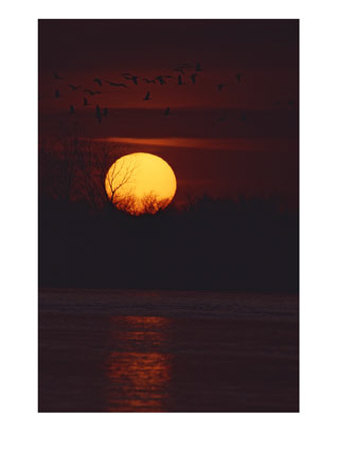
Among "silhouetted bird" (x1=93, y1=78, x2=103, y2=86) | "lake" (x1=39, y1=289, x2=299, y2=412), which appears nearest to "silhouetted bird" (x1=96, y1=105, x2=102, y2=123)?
"silhouetted bird" (x1=93, y1=78, x2=103, y2=86)

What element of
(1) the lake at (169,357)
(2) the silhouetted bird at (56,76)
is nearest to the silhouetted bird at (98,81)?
(2) the silhouetted bird at (56,76)

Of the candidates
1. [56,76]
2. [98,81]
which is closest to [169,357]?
[56,76]

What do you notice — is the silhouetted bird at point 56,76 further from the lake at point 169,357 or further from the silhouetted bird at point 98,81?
the lake at point 169,357

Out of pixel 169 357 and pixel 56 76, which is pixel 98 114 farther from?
pixel 169 357

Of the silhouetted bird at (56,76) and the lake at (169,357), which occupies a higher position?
the silhouetted bird at (56,76)

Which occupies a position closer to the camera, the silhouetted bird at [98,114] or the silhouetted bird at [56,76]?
the silhouetted bird at [56,76]

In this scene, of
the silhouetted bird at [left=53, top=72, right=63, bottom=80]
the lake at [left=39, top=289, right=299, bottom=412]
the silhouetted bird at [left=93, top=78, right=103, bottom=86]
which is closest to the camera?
the lake at [left=39, top=289, right=299, bottom=412]

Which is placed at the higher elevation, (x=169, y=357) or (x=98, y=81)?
(x=98, y=81)

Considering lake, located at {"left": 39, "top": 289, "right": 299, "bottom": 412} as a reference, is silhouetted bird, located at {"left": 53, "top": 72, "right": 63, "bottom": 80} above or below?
above

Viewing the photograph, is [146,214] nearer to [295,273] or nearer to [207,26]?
[295,273]

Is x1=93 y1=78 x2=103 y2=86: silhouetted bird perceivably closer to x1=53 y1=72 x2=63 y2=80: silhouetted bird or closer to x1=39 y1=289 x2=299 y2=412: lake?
x1=53 y1=72 x2=63 y2=80: silhouetted bird

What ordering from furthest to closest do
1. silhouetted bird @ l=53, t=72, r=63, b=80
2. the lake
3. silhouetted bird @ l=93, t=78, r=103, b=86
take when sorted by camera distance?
1. silhouetted bird @ l=93, t=78, r=103, b=86
2. silhouetted bird @ l=53, t=72, r=63, b=80
3. the lake

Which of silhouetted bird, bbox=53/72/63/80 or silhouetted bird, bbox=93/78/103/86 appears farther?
silhouetted bird, bbox=93/78/103/86
